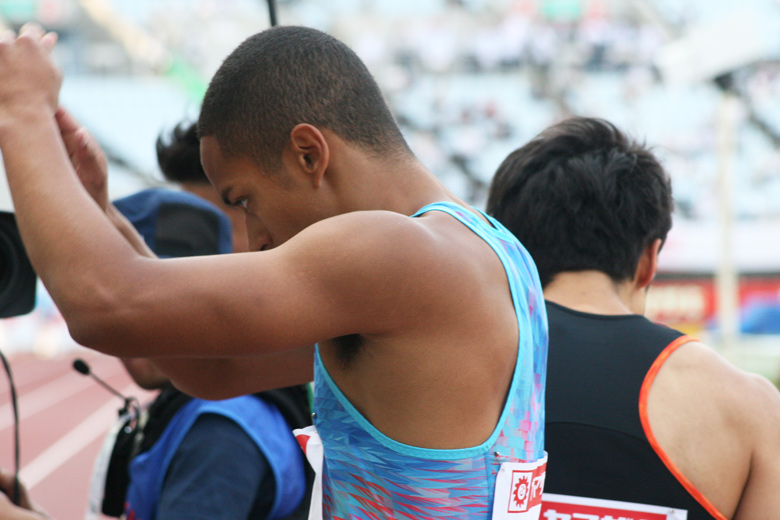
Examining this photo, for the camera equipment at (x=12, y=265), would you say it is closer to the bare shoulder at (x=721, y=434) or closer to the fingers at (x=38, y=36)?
the fingers at (x=38, y=36)

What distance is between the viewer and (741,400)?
1.40 m

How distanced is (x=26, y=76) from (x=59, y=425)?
32.0 feet

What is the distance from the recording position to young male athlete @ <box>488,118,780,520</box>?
1389 millimetres

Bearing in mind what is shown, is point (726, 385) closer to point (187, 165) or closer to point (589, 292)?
point (589, 292)

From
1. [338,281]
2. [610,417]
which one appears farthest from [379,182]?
[610,417]

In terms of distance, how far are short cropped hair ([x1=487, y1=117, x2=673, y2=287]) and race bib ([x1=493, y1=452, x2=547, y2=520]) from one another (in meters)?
0.59

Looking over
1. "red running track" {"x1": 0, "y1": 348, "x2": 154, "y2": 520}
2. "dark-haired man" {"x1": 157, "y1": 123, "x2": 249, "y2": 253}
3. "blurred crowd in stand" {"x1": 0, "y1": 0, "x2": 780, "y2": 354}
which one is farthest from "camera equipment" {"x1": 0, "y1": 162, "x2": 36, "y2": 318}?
"blurred crowd in stand" {"x1": 0, "y1": 0, "x2": 780, "y2": 354}

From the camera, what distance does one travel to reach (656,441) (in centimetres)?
139

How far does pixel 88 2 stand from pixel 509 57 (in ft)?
34.7

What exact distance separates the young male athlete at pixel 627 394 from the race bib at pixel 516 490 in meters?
0.32

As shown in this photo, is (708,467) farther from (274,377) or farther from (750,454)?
(274,377)

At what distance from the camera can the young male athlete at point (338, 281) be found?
3.01 ft

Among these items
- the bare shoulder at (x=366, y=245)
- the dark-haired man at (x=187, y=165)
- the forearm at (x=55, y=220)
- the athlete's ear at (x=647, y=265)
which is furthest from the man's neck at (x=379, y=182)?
the dark-haired man at (x=187, y=165)

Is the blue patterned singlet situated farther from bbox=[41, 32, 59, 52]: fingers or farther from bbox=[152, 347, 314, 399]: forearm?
bbox=[41, 32, 59, 52]: fingers
